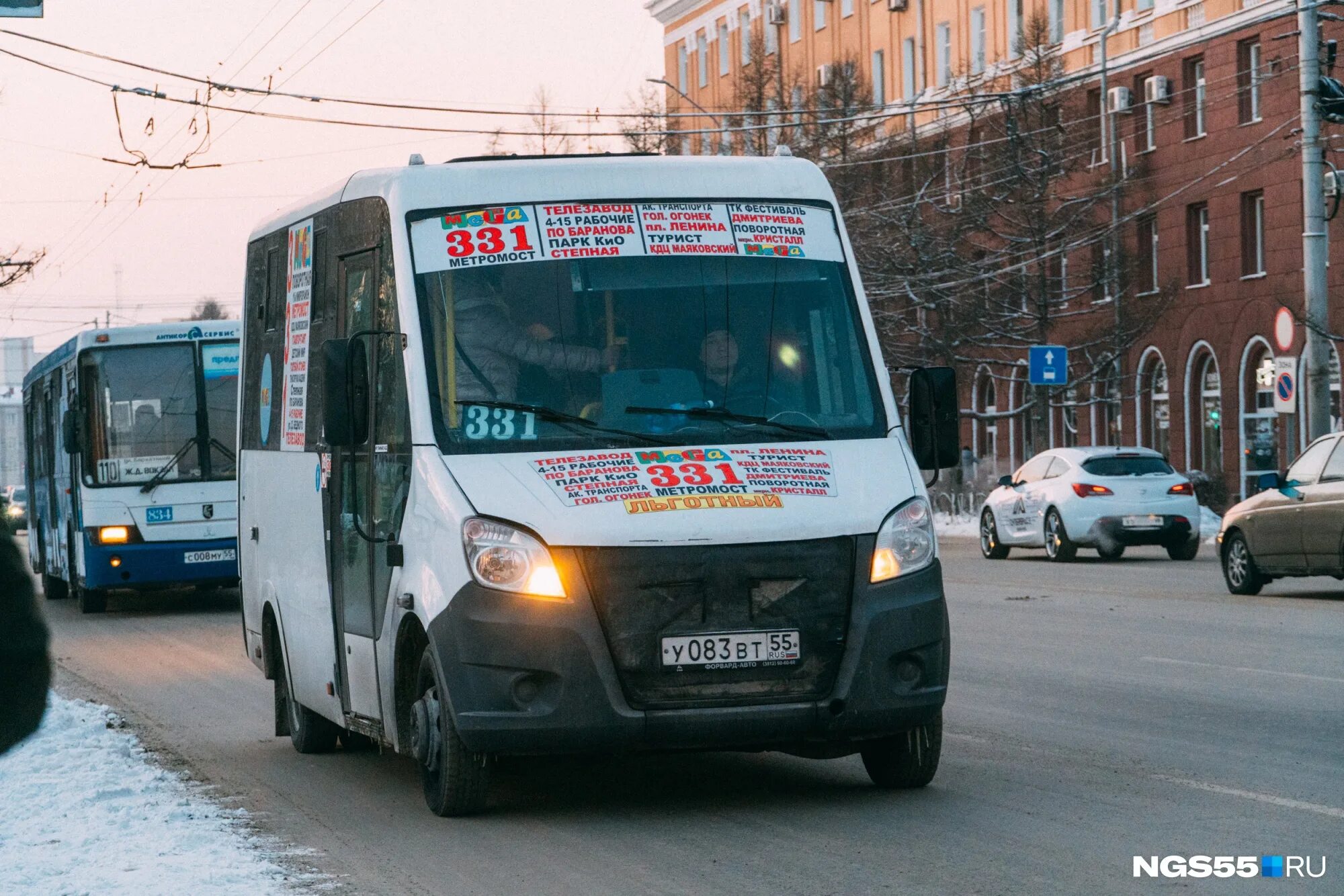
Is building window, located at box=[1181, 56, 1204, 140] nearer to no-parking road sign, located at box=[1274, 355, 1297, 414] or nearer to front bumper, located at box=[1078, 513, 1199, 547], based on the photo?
no-parking road sign, located at box=[1274, 355, 1297, 414]

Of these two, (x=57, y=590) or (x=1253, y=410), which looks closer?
(x=57, y=590)

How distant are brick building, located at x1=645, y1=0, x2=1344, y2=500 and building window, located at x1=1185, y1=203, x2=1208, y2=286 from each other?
0.11 feet

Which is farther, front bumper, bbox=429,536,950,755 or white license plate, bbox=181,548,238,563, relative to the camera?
white license plate, bbox=181,548,238,563

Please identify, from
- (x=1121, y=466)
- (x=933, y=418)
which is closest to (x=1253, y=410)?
(x=1121, y=466)

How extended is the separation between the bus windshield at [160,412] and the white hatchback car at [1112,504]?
451 inches

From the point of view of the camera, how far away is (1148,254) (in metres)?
50.1

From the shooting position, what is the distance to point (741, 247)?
8.56 meters

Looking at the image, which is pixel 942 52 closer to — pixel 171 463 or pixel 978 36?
pixel 978 36

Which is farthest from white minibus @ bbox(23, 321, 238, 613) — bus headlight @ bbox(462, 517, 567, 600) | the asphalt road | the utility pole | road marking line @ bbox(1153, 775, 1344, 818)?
road marking line @ bbox(1153, 775, 1344, 818)

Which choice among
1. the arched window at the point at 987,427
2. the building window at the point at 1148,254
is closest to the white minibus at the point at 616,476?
the building window at the point at 1148,254

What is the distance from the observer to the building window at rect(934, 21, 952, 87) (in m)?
59.2

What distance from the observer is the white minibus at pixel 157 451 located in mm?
22422

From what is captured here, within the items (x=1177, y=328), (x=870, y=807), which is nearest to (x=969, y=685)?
(x=870, y=807)

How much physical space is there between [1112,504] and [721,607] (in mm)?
20972
